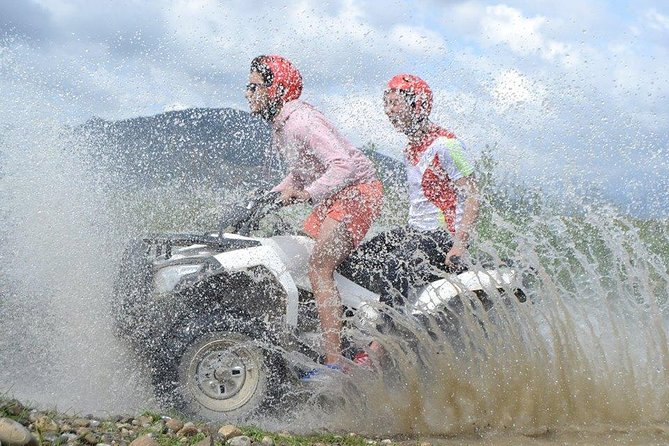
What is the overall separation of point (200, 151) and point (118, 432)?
7.92 ft

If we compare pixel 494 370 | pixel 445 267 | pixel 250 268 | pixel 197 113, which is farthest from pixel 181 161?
pixel 494 370

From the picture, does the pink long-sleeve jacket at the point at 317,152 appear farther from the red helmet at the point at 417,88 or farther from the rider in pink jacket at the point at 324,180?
the red helmet at the point at 417,88

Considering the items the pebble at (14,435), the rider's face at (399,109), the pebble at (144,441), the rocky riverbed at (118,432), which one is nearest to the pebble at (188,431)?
the rocky riverbed at (118,432)

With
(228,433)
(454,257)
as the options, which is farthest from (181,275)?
(454,257)

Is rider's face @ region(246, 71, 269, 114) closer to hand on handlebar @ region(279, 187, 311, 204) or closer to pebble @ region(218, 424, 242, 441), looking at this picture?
hand on handlebar @ region(279, 187, 311, 204)

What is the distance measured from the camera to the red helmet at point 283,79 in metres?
5.80

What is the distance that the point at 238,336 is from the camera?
569cm

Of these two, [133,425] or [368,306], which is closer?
[133,425]

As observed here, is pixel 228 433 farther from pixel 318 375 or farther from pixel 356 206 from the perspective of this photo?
pixel 356 206

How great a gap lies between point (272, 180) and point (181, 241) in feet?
2.55

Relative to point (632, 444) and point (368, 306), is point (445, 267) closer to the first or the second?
point (368, 306)

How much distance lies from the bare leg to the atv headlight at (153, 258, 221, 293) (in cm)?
64

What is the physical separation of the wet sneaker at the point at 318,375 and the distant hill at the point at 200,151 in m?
1.29

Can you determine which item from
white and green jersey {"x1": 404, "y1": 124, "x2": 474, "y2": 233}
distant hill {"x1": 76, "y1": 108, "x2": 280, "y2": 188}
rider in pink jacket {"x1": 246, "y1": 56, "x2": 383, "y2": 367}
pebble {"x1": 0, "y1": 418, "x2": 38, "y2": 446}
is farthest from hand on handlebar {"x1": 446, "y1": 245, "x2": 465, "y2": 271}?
pebble {"x1": 0, "y1": 418, "x2": 38, "y2": 446}
